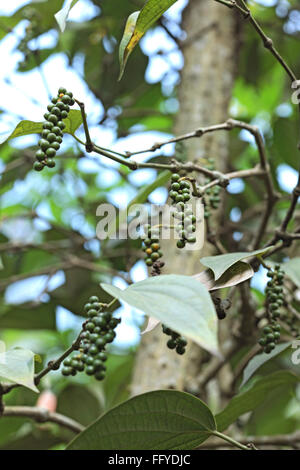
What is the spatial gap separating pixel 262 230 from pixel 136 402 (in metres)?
0.41

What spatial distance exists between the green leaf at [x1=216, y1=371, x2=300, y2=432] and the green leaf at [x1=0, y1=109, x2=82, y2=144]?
14.9 inches

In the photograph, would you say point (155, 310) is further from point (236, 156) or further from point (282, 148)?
point (236, 156)

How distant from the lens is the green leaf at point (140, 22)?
580 millimetres

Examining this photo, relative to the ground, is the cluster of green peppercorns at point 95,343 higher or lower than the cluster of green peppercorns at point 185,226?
lower

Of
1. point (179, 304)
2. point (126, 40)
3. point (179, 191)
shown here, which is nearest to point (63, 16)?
point (126, 40)

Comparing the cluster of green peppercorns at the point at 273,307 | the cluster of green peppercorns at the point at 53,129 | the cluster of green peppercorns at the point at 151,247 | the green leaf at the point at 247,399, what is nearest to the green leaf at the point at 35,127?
the cluster of green peppercorns at the point at 53,129

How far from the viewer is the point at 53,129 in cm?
55

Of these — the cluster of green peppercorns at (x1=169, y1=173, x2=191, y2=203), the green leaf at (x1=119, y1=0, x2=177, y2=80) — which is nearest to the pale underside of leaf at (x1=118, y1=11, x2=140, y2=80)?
the green leaf at (x1=119, y1=0, x2=177, y2=80)

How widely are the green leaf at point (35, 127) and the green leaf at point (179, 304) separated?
0.20 metres

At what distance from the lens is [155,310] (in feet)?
1.42

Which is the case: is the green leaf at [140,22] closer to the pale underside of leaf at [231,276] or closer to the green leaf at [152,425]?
the pale underside of leaf at [231,276]

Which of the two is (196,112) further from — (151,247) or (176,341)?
(176,341)

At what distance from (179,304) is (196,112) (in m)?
0.79
